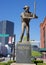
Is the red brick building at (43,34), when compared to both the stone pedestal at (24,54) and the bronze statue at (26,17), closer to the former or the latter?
the bronze statue at (26,17)

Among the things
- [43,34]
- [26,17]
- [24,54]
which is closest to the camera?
[24,54]

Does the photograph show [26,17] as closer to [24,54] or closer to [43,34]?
[24,54]

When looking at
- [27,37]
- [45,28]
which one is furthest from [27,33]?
[45,28]

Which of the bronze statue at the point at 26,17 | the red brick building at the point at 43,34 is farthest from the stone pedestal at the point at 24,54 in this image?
the red brick building at the point at 43,34

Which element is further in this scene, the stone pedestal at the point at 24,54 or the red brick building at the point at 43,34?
the red brick building at the point at 43,34

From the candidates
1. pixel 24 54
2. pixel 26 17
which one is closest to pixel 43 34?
pixel 26 17

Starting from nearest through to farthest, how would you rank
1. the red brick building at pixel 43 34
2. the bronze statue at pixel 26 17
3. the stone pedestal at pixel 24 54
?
the stone pedestal at pixel 24 54 → the bronze statue at pixel 26 17 → the red brick building at pixel 43 34

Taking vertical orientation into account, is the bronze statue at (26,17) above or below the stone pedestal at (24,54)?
above

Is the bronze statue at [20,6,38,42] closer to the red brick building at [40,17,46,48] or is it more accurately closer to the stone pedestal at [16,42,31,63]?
the stone pedestal at [16,42,31,63]

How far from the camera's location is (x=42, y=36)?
126 m

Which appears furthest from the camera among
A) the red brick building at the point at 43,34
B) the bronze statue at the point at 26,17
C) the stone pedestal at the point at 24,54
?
the red brick building at the point at 43,34

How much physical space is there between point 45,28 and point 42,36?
10.2m

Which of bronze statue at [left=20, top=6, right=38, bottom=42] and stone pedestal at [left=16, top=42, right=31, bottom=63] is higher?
bronze statue at [left=20, top=6, right=38, bottom=42]

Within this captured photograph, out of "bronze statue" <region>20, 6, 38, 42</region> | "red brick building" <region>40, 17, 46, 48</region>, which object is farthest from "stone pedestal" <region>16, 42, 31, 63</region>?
"red brick building" <region>40, 17, 46, 48</region>
